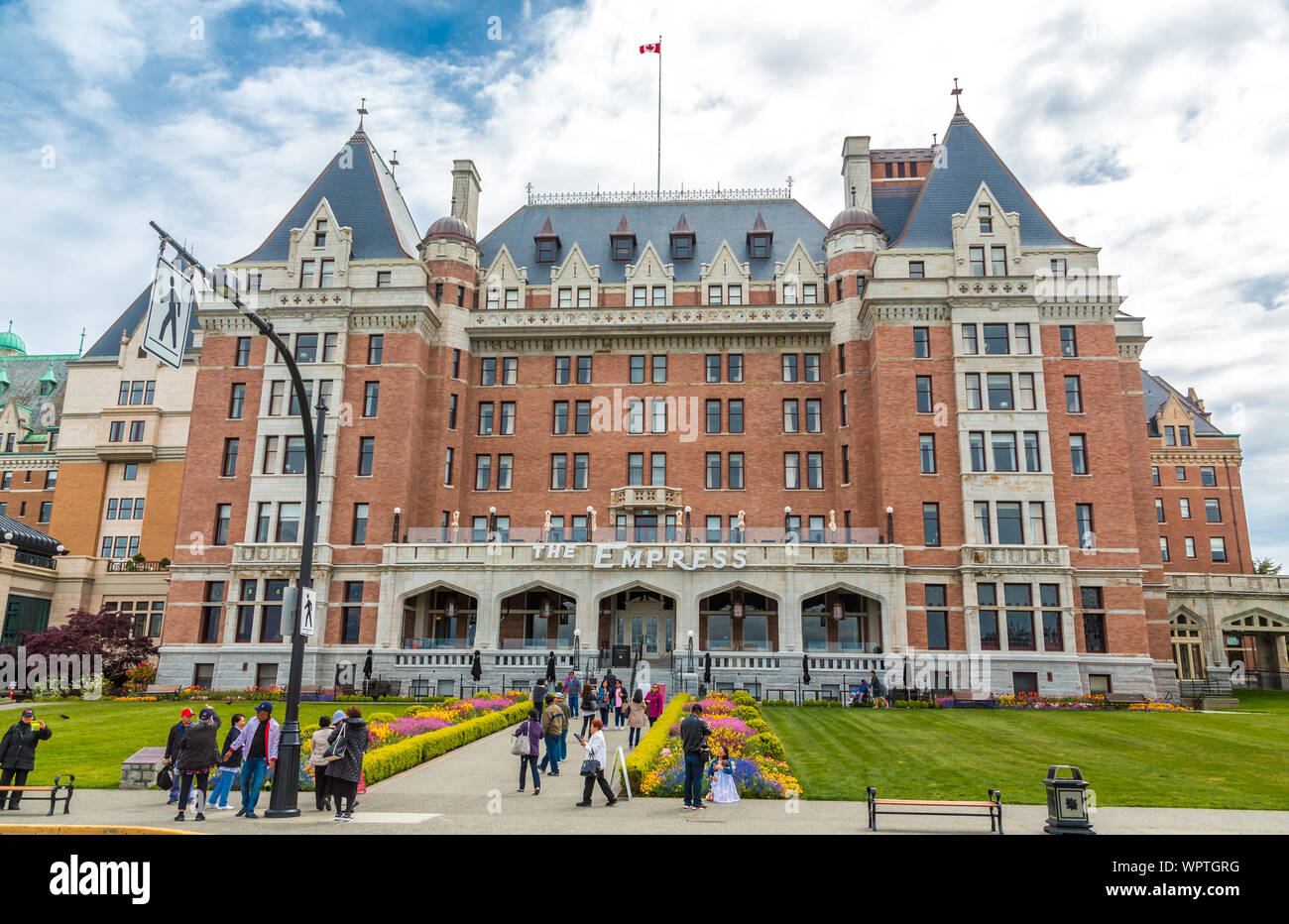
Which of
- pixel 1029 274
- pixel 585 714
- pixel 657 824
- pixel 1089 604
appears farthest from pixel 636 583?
pixel 657 824

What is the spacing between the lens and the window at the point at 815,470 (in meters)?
49.4

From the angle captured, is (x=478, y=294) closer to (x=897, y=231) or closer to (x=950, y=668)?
(x=897, y=231)

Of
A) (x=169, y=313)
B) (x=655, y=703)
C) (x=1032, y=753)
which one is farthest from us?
(x=655, y=703)

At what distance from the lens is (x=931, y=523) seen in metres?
44.7

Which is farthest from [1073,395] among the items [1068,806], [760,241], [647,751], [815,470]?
[1068,806]

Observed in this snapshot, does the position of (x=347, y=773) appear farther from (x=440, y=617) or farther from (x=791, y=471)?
(x=791, y=471)

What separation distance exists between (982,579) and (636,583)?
17.1 m

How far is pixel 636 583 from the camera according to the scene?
44.0m

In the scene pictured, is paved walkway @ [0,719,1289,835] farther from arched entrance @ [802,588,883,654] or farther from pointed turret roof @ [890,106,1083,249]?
pointed turret roof @ [890,106,1083,249]

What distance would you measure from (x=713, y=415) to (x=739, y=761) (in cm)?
3391

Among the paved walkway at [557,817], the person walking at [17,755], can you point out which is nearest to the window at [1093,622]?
the paved walkway at [557,817]

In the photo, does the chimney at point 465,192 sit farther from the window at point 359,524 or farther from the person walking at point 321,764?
the person walking at point 321,764

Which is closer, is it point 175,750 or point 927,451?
point 175,750
